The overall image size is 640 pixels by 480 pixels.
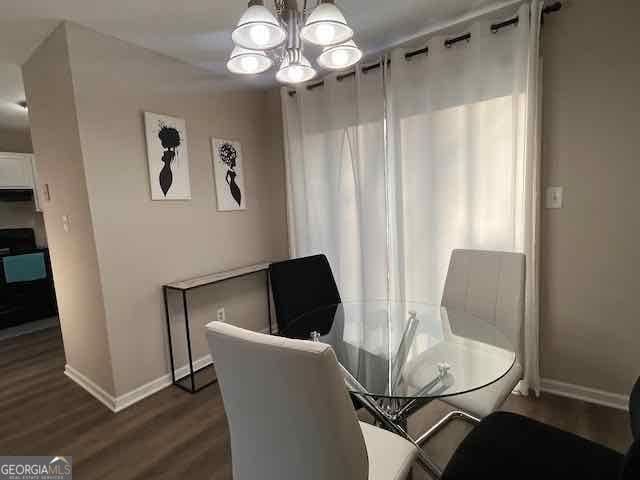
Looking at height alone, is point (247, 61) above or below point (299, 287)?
above

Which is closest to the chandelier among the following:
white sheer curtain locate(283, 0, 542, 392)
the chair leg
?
white sheer curtain locate(283, 0, 542, 392)

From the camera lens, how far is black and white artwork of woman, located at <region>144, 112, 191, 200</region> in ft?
7.53

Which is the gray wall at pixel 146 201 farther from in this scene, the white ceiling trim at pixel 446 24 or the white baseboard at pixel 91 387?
the white ceiling trim at pixel 446 24

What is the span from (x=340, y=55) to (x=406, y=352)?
4.68 feet

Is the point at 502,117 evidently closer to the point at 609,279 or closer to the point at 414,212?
the point at 414,212

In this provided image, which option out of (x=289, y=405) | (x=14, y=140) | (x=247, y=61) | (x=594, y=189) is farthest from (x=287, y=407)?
(x=14, y=140)

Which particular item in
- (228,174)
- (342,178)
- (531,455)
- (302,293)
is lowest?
(531,455)

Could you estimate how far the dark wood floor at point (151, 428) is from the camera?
1658 millimetres

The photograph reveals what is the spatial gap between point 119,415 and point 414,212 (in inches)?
93.6

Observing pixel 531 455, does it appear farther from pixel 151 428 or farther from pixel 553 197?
pixel 151 428

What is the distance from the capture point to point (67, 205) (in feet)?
7.20

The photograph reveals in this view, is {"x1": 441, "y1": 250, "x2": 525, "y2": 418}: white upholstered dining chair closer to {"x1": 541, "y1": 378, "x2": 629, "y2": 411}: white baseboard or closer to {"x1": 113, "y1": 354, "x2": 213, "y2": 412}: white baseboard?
{"x1": 541, "y1": 378, "x2": 629, "y2": 411}: white baseboard

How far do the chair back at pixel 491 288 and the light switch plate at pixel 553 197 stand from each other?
504mm

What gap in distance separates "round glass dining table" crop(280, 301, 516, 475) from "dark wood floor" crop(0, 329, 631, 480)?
539mm
